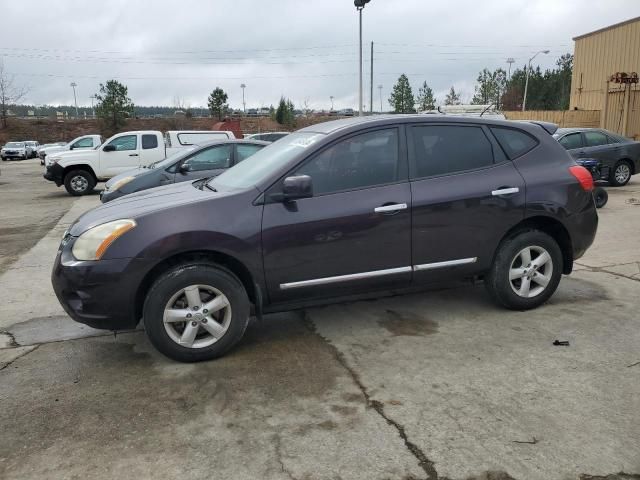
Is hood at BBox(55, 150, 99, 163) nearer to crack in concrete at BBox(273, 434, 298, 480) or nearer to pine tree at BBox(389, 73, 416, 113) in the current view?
crack in concrete at BBox(273, 434, 298, 480)

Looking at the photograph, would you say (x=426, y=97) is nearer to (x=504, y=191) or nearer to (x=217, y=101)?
(x=217, y=101)

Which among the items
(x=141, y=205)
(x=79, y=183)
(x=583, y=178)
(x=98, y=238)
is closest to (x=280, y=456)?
(x=98, y=238)

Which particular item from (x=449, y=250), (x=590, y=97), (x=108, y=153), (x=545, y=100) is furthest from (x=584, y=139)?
(x=545, y=100)

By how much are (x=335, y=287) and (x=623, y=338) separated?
7.37 ft

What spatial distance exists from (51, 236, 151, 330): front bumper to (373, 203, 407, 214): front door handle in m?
1.71

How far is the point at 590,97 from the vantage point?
1203 inches

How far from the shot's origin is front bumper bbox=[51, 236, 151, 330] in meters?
3.71

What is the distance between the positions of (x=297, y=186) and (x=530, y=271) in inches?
88.2

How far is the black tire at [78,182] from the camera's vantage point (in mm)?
15823

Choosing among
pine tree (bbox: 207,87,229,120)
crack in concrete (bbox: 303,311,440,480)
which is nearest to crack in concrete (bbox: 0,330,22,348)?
crack in concrete (bbox: 303,311,440,480)

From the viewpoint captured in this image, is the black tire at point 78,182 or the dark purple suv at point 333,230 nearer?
the dark purple suv at point 333,230

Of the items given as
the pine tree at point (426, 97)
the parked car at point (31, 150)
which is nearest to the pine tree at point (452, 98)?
the pine tree at point (426, 97)

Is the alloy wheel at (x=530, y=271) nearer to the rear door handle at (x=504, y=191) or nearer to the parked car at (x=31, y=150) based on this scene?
the rear door handle at (x=504, y=191)

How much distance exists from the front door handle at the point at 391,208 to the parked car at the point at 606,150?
10510 mm
